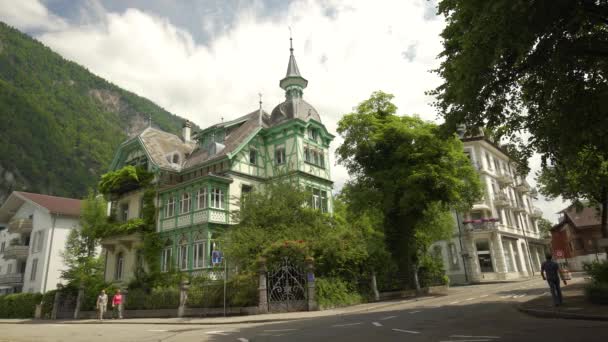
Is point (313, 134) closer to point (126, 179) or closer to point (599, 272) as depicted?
point (126, 179)

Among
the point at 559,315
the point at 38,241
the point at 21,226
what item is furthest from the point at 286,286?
the point at 21,226

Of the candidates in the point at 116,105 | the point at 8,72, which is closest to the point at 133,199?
the point at 8,72

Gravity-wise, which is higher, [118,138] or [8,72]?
[8,72]

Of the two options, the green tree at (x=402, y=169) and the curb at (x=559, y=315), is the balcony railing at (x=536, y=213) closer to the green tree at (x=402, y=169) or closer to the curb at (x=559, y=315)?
the green tree at (x=402, y=169)

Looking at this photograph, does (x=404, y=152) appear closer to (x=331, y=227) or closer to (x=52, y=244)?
(x=331, y=227)

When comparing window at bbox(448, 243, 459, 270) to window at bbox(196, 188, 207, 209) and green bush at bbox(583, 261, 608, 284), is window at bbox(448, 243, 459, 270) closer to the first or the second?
window at bbox(196, 188, 207, 209)

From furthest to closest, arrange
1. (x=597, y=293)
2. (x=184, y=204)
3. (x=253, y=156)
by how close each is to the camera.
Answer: (x=253, y=156), (x=184, y=204), (x=597, y=293)

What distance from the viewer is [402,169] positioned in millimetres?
25516

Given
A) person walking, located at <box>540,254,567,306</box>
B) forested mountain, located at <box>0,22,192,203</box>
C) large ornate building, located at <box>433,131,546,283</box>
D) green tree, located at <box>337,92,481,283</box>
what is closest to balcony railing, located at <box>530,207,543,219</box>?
large ornate building, located at <box>433,131,546,283</box>

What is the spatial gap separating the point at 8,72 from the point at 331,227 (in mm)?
96224

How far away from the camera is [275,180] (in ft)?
86.3

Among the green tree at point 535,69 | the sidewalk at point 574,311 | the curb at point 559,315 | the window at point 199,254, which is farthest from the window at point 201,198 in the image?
the curb at point 559,315

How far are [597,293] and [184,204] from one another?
24088 millimetres

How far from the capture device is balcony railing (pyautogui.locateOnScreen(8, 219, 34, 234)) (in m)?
45.4
